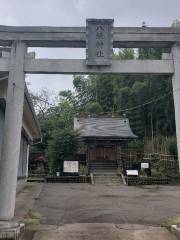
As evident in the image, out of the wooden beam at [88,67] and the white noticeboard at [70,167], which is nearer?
the wooden beam at [88,67]

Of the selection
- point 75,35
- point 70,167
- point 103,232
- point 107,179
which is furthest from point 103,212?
point 70,167

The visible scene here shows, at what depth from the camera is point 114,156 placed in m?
24.7

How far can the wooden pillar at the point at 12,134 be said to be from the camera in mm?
6254

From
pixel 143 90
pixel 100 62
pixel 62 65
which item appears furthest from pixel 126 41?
pixel 143 90

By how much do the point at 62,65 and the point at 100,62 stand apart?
946mm

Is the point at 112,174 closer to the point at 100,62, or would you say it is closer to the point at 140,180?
the point at 140,180

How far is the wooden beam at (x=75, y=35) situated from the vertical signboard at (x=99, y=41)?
138 mm

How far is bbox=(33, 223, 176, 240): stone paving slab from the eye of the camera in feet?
19.2

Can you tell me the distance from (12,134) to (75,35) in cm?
288

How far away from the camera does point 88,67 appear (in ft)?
22.6

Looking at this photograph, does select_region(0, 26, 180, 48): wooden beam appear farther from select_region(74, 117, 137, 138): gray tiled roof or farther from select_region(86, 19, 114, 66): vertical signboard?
select_region(74, 117, 137, 138): gray tiled roof

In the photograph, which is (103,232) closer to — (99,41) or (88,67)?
(88,67)

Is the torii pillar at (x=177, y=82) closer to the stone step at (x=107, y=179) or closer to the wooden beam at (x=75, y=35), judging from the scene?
the wooden beam at (x=75, y=35)

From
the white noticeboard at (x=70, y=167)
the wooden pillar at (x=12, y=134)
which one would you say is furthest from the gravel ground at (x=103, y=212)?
the white noticeboard at (x=70, y=167)
